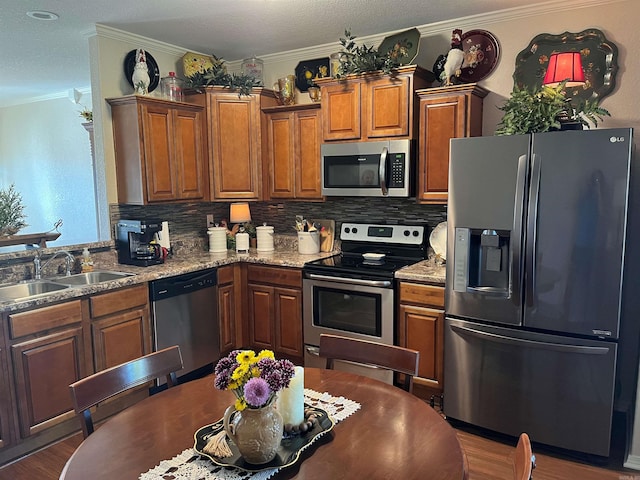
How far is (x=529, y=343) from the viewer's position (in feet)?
8.70

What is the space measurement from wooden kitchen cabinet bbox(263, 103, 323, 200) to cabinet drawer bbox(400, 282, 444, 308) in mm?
1130

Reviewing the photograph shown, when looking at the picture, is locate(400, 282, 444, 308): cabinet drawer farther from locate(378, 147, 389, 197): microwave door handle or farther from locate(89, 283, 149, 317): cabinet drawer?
locate(89, 283, 149, 317): cabinet drawer

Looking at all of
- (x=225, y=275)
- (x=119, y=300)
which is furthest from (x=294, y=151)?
(x=119, y=300)

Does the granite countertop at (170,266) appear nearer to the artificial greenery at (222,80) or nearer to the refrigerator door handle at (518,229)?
the artificial greenery at (222,80)

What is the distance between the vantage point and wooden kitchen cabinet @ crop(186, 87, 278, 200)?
13.1 feet

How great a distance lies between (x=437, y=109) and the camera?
10.8 feet

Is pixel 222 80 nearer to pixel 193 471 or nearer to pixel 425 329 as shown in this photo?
pixel 425 329

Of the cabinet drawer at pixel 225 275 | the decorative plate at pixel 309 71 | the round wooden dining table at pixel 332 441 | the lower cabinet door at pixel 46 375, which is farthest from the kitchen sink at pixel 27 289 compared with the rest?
the decorative plate at pixel 309 71

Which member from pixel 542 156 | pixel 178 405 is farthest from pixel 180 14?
pixel 178 405

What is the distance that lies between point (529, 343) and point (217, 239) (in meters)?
2.63

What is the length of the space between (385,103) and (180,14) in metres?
1.51

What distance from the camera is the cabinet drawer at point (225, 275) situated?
12.5 feet

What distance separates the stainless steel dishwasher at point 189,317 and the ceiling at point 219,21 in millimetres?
1789

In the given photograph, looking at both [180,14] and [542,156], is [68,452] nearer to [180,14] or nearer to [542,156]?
[180,14]
